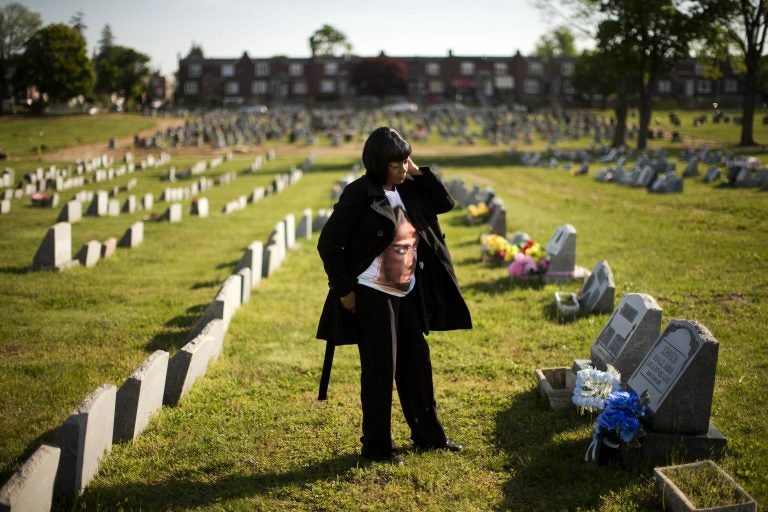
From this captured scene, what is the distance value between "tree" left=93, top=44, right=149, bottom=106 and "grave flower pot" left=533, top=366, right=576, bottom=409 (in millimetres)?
72027

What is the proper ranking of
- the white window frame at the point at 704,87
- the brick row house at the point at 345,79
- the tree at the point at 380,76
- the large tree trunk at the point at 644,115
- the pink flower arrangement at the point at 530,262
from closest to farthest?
1. the pink flower arrangement at the point at 530,262
2. the large tree trunk at the point at 644,115
3. the white window frame at the point at 704,87
4. the tree at the point at 380,76
5. the brick row house at the point at 345,79

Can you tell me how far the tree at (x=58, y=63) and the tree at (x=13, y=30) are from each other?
63.9 inches

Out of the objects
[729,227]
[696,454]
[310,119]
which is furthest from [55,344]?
[310,119]

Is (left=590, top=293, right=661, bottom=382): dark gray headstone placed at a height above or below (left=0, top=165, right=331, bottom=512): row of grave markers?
above

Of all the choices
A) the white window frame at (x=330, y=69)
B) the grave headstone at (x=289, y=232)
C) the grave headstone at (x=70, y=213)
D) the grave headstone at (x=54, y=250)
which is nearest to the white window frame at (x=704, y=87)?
the white window frame at (x=330, y=69)

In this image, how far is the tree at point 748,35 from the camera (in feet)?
114

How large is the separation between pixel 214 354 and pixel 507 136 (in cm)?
4264

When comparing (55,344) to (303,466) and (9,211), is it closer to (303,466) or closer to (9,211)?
(303,466)

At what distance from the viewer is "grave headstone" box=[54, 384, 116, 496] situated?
4.08m

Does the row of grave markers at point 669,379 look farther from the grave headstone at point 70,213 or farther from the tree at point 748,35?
the tree at point 748,35

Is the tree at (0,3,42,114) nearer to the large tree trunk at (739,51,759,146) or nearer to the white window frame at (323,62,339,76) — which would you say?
the large tree trunk at (739,51,759,146)

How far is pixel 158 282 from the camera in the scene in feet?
33.9

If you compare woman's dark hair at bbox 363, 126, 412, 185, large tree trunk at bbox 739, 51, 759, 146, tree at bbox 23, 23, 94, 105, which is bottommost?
woman's dark hair at bbox 363, 126, 412, 185

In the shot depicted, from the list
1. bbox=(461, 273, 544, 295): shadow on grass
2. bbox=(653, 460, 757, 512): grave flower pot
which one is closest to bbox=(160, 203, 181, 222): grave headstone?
bbox=(461, 273, 544, 295): shadow on grass
